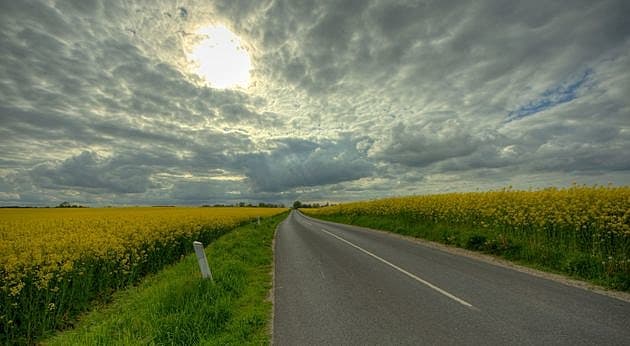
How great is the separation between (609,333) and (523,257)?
6.57 metres

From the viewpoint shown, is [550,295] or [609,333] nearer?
[609,333]

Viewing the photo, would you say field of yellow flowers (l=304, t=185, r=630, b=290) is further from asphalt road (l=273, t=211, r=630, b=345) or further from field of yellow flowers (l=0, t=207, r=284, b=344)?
field of yellow flowers (l=0, t=207, r=284, b=344)

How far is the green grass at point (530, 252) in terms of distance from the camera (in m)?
8.02

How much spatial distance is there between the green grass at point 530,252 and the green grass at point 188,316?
27.7 feet

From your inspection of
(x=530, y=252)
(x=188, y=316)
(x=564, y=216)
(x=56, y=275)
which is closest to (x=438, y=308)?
(x=188, y=316)

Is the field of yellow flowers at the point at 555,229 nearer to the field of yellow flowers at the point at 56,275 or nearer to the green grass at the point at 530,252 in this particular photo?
the green grass at the point at 530,252

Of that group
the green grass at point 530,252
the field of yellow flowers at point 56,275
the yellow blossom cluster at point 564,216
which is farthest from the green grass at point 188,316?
the yellow blossom cluster at point 564,216

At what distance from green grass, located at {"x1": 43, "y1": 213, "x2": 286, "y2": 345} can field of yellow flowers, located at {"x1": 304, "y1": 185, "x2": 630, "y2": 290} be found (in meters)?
8.49

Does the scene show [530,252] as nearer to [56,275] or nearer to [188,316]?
[188,316]

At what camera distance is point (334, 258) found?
1147cm

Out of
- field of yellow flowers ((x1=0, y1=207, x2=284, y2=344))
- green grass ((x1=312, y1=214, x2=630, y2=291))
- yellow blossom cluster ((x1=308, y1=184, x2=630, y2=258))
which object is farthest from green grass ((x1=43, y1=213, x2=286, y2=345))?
yellow blossom cluster ((x1=308, y1=184, x2=630, y2=258))

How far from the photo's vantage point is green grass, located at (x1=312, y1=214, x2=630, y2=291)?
8.02 metres

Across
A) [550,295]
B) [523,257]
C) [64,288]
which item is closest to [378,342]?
[550,295]

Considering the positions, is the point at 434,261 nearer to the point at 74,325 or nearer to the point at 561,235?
the point at 561,235
